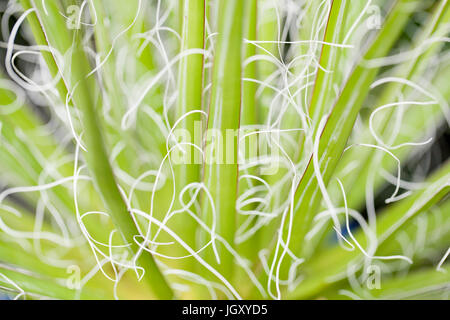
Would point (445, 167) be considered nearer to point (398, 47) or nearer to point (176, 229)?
point (398, 47)

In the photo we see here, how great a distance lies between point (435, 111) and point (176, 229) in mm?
213

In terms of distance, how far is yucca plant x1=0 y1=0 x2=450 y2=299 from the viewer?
1.01 ft

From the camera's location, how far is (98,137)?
1.02 ft

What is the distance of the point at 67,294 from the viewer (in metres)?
0.32

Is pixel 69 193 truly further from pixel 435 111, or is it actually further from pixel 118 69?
pixel 435 111

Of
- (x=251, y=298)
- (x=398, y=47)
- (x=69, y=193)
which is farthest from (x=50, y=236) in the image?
(x=398, y=47)

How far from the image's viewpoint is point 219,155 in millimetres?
309

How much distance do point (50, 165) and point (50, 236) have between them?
0.18 ft

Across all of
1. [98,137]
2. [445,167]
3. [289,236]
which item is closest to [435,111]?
[445,167]

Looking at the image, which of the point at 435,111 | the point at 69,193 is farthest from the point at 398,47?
the point at 69,193

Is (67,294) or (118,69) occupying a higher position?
(118,69)

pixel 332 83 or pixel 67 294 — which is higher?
pixel 332 83

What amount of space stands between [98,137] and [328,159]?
0.17 m

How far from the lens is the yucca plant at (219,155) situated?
0.31 metres
